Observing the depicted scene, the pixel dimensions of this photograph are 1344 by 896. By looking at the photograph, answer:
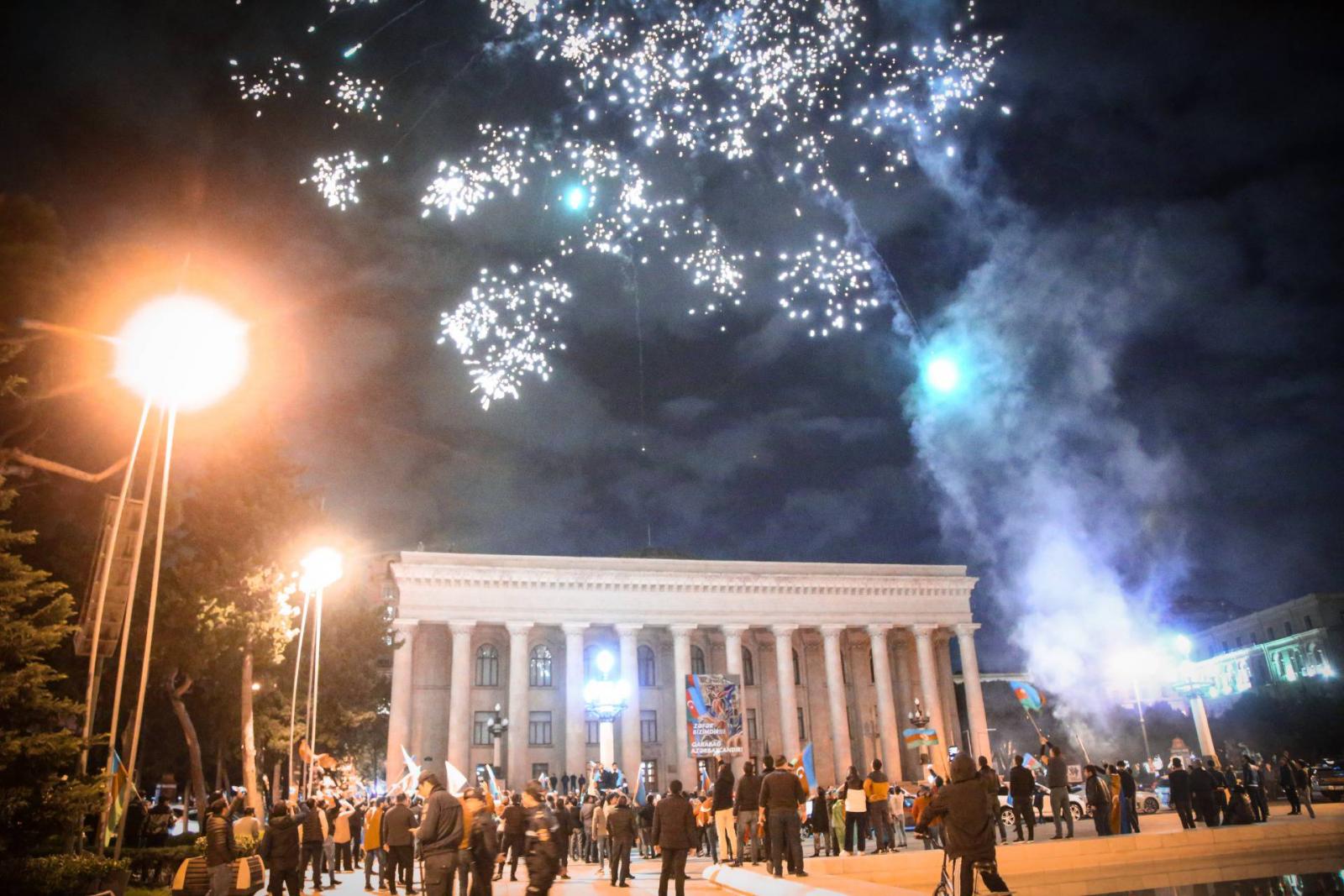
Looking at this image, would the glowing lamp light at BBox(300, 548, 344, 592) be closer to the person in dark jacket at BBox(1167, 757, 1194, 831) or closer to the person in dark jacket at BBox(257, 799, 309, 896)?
the person in dark jacket at BBox(257, 799, 309, 896)

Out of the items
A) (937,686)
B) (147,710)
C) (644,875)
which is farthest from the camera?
(937,686)

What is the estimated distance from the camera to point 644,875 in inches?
694

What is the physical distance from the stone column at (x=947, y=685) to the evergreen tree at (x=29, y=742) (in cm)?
4895

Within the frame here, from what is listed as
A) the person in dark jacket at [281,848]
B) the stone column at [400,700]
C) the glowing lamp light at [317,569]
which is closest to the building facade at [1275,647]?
the stone column at [400,700]

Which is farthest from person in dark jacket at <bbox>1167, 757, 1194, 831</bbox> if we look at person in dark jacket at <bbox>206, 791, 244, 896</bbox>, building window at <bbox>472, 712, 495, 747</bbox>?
building window at <bbox>472, 712, 495, 747</bbox>

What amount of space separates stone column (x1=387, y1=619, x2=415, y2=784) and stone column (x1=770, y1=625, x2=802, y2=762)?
65.8ft

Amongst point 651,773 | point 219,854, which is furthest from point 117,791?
point 651,773

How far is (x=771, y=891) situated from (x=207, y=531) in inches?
804

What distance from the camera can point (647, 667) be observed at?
51.3 m

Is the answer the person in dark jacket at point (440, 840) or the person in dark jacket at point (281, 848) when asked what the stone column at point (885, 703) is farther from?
the person in dark jacket at point (440, 840)

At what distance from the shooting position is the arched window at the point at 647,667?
50906 mm

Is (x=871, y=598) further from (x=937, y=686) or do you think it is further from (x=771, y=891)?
(x=771, y=891)

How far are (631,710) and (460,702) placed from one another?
8891 millimetres


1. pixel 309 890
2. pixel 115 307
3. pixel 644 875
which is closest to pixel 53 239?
pixel 115 307
